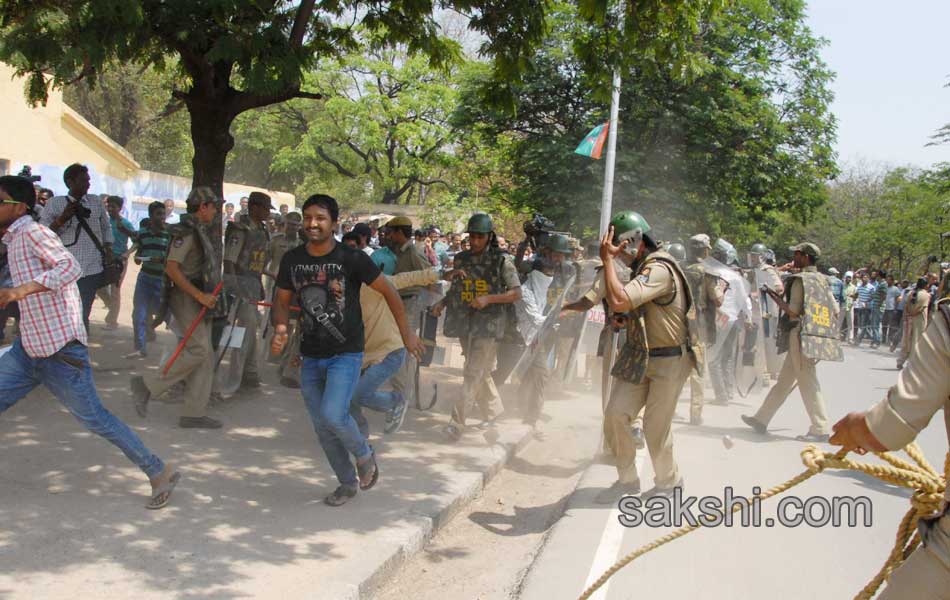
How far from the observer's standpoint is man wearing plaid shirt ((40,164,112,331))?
22.9 ft

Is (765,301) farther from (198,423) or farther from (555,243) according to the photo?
(198,423)

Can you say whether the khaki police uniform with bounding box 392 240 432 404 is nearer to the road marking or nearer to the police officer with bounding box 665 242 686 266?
the road marking

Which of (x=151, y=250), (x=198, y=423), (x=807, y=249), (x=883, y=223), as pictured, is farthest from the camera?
(x=883, y=223)

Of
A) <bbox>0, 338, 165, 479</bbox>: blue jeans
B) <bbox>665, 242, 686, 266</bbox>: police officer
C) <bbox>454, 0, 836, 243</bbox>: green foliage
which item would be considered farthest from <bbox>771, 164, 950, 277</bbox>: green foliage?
<bbox>0, 338, 165, 479</bbox>: blue jeans

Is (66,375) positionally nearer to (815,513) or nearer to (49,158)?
(815,513)

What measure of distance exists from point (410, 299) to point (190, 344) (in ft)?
7.51

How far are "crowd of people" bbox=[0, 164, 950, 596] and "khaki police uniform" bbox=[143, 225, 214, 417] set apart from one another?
0.01 m

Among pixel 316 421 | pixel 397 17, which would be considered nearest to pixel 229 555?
pixel 316 421

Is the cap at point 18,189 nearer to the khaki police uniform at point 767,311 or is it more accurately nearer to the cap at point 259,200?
the cap at point 259,200

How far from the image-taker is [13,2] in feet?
22.0

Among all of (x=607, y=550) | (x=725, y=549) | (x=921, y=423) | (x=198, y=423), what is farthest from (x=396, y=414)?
(x=921, y=423)

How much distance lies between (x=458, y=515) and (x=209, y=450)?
1851mm

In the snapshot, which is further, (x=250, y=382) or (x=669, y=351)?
(x=250, y=382)

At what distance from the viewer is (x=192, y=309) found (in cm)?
654
